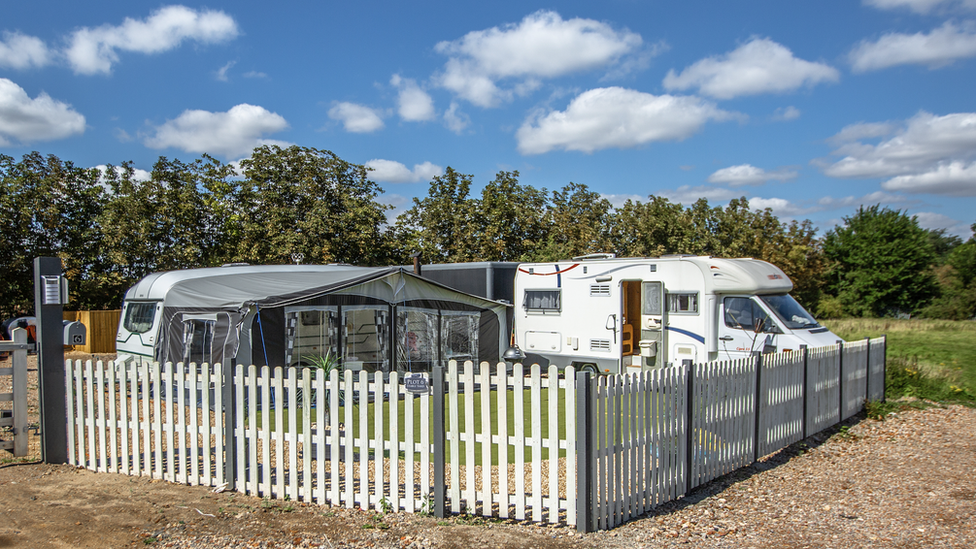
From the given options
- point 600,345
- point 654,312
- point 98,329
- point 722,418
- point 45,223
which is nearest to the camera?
point 722,418

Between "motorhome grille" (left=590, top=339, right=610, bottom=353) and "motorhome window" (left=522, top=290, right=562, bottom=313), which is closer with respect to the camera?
"motorhome grille" (left=590, top=339, right=610, bottom=353)

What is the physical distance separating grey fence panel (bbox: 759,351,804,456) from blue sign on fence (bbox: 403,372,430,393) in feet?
Answer: 12.6

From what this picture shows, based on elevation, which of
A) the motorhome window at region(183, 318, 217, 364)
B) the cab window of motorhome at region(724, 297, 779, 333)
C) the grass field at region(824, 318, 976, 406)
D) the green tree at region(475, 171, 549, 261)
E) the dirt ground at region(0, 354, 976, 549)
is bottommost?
the grass field at region(824, 318, 976, 406)

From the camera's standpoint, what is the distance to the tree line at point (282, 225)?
75.2 feet

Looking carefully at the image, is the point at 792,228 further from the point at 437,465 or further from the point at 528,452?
the point at 437,465

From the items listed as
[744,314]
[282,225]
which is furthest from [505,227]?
[744,314]

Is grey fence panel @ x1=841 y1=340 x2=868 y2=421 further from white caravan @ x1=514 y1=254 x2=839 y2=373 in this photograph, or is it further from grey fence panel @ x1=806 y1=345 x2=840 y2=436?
white caravan @ x1=514 y1=254 x2=839 y2=373

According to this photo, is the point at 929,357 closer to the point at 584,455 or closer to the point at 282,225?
the point at 584,455

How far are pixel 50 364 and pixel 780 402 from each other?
24.9ft

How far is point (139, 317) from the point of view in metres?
12.8

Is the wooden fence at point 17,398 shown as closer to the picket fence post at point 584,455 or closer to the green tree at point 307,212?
the picket fence post at point 584,455

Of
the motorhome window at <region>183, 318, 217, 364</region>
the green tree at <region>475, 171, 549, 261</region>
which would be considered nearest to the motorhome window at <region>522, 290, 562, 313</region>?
the motorhome window at <region>183, 318, 217, 364</region>

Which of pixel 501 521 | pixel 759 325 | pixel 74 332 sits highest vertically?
pixel 759 325

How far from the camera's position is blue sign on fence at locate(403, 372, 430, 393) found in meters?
4.88
